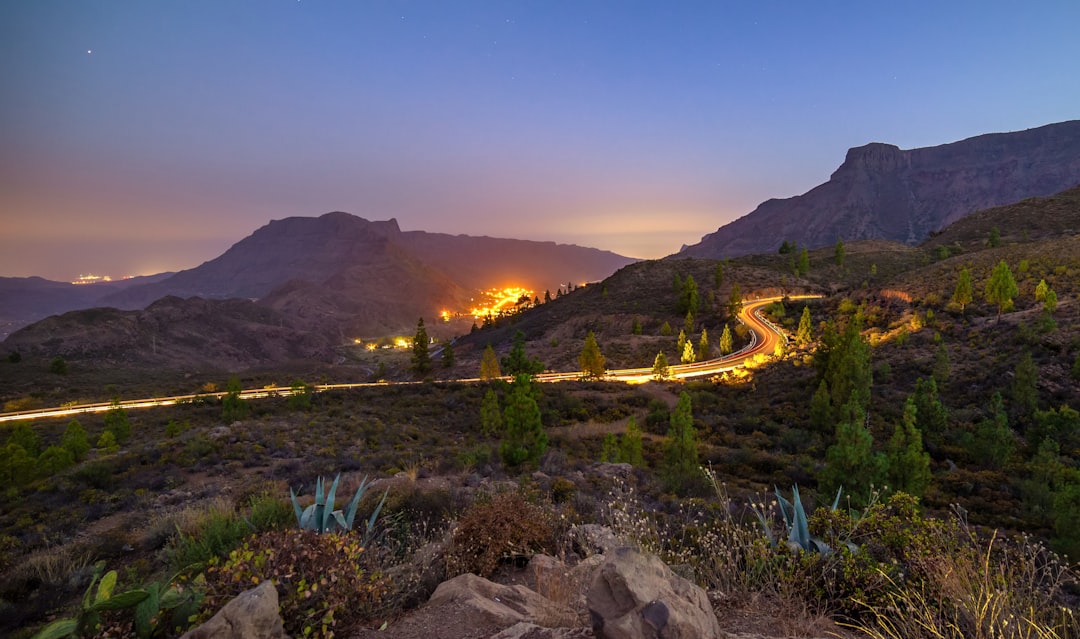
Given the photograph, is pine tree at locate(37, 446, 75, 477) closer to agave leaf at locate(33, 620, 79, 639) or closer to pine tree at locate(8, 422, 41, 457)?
pine tree at locate(8, 422, 41, 457)

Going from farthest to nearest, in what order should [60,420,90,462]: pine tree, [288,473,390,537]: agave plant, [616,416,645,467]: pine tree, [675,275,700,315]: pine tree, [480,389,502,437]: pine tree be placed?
[675,275,700,315]: pine tree → [480,389,502,437]: pine tree → [60,420,90,462]: pine tree → [616,416,645,467]: pine tree → [288,473,390,537]: agave plant

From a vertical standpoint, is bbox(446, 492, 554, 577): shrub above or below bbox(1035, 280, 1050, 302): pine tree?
above

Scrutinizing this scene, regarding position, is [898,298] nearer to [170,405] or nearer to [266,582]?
[266,582]

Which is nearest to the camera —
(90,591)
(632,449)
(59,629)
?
(59,629)

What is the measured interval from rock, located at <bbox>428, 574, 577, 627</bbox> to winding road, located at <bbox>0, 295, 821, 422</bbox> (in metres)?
33.4

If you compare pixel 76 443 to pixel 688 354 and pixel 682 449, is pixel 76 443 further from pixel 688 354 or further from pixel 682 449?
pixel 688 354

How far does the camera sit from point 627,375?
44.2 m

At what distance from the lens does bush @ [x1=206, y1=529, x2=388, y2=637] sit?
367cm

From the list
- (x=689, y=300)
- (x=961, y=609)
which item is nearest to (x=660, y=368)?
(x=689, y=300)

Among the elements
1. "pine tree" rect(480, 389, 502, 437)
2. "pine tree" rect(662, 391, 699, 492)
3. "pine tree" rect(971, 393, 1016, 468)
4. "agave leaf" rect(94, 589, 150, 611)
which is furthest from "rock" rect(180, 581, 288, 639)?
"pine tree" rect(971, 393, 1016, 468)

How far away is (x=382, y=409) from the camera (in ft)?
92.9

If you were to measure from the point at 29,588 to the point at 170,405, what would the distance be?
35452mm

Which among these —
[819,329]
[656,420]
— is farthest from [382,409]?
[819,329]

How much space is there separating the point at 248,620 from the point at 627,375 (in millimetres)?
42681
